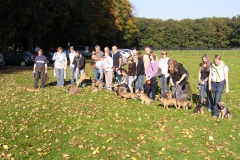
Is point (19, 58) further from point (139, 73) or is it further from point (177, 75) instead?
point (177, 75)

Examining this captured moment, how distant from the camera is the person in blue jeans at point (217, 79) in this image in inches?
347

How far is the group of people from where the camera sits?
905cm

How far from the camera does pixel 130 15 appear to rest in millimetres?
83438

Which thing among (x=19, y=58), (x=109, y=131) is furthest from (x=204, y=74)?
(x=19, y=58)

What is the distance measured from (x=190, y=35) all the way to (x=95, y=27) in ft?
192

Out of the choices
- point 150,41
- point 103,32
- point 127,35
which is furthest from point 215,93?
point 150,41

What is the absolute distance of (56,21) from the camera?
125ft

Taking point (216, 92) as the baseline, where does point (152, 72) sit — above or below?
above

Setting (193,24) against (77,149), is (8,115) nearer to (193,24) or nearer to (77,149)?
(77,149)

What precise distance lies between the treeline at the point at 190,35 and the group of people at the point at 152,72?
91104 mm

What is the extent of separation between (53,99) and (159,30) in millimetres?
99046

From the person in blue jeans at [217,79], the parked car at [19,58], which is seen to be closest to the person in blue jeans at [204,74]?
the person in blue jeans at [217,79]

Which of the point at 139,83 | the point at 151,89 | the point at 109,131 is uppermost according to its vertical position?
the point at 139,83

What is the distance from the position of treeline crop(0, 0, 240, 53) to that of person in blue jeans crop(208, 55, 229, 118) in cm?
2350
